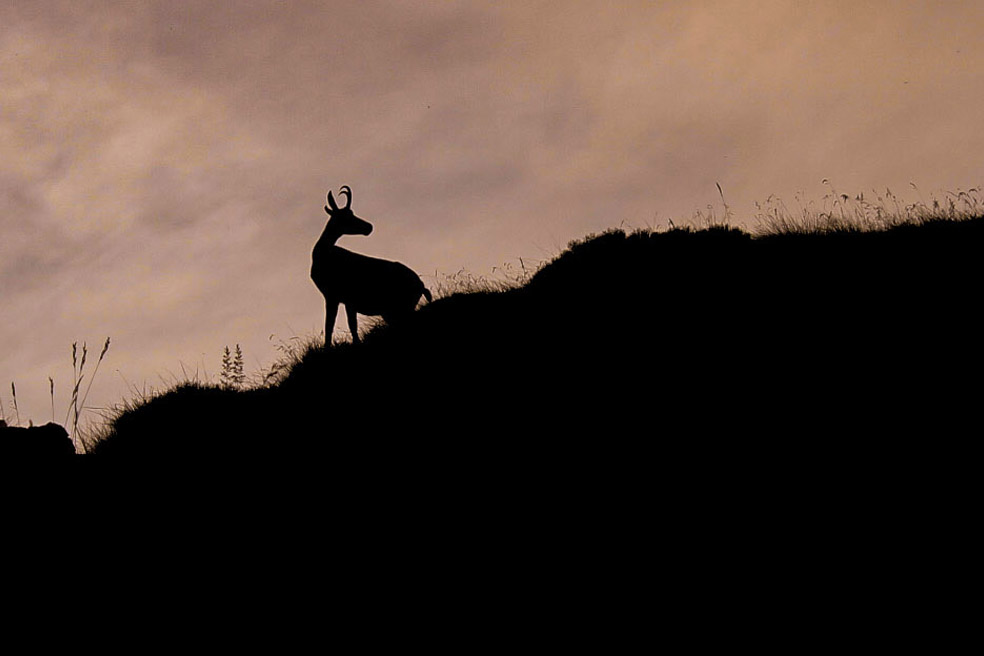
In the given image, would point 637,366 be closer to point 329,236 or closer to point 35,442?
point 329,236

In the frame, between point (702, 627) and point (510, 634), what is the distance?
1.47 metres

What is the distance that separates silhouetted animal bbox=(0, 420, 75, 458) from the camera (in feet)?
29.5

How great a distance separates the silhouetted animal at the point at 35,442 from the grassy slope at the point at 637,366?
3.41ft

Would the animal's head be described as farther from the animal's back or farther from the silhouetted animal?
the silhouetted animal

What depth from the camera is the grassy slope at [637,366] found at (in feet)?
28.6

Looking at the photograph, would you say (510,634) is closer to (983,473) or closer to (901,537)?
(901,537)

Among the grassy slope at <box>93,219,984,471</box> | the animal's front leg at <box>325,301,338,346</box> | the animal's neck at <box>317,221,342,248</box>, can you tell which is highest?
the animal's neck at <box>317,221,342,248</box>

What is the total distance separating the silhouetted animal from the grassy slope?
104 centimetres

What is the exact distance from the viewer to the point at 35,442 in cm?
924

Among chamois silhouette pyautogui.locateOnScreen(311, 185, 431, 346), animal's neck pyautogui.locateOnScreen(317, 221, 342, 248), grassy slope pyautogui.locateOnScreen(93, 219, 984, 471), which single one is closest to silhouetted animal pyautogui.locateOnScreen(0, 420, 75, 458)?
grassy slope pyautogui.locateOnScreen(93, 219, 984, 471)

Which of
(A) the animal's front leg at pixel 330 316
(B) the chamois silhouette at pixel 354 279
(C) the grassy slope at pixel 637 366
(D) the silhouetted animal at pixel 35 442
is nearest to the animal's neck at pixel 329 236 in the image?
(B) the chamois silhouette at pixel 354 279

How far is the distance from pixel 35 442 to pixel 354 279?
5226 mm

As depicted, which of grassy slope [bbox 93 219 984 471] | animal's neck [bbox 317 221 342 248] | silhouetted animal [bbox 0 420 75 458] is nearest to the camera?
Result: grassy slope [bbox 93 219 984 471]

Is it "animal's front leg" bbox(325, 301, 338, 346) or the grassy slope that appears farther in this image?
"animal's front leg" bbox(325, 301, 338, 346)
